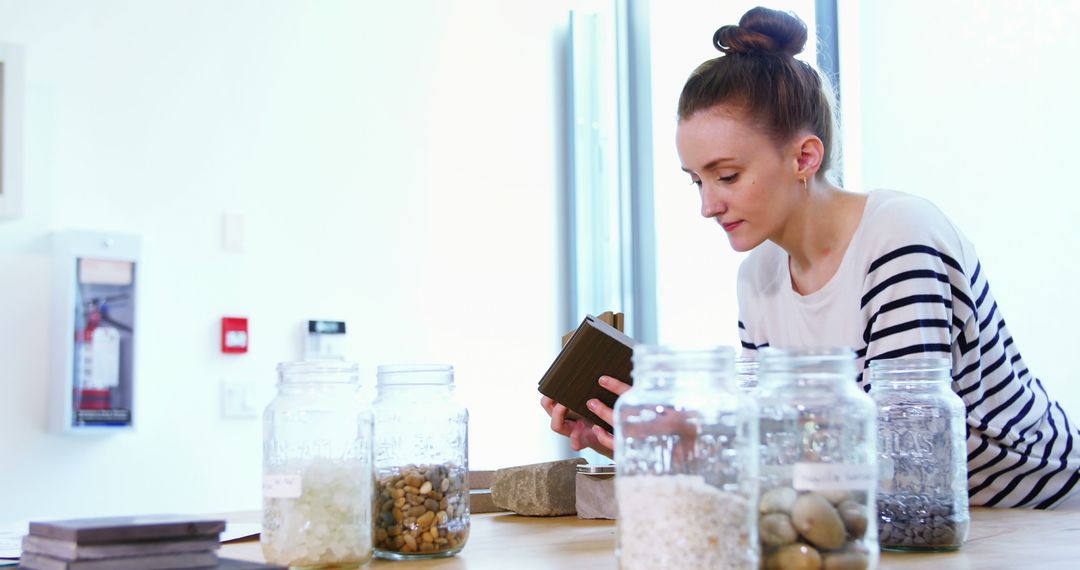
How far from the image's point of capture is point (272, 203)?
3.09 metres

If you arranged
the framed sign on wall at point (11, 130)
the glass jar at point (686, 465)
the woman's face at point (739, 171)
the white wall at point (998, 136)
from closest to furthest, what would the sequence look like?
the glass jar at point (686, 465), the woman's face at point (739, 171), the white wall at point (998, 136), the framed sign on wall at point (11, 130)

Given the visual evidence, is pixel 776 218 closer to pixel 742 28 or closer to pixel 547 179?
pixel 742 28

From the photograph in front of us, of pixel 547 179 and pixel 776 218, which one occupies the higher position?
pixel 547 179

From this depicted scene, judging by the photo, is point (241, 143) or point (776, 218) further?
point (241, 143)

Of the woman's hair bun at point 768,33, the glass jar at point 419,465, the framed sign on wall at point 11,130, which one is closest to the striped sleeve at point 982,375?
the woman's hair bun at point 768,33

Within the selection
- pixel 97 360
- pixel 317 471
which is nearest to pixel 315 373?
pixel 317 471

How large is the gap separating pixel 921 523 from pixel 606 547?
1.00 ft

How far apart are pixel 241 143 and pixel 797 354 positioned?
256 centimetres

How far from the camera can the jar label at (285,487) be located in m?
0.89

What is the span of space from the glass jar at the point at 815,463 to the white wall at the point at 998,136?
5.84 ft

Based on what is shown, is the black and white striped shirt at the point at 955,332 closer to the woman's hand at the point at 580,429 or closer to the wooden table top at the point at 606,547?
the wooden table top at the point at 606,547

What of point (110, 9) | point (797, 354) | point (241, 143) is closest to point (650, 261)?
point (241, 143)

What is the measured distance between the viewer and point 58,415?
2.63m

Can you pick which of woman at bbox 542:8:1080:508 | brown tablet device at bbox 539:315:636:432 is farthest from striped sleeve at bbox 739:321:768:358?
brown tablet device at bbox 539:315:636:432
